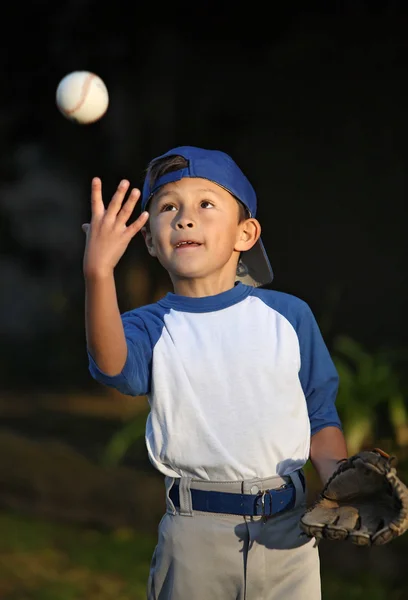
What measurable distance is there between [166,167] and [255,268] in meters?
0.48

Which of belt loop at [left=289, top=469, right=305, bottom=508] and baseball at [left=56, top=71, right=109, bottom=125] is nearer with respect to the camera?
belt loop at [left=289, top=469, right=305, bottom=508]

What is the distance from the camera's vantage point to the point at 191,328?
287 centimetres

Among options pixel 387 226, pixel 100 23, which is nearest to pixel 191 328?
pixel 387 226

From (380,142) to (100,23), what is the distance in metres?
2.78

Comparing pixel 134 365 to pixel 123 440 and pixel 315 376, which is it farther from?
pixel 123 440

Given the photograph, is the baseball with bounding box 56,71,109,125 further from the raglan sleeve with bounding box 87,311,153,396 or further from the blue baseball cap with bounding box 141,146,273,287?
the raglan sleeve with bounding box 87,311,153,396

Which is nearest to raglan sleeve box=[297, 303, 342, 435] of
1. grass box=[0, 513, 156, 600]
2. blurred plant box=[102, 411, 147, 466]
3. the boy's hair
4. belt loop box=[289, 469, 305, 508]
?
belt loop box=[289, 469, 305, 508]

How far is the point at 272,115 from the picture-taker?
29.6 feet

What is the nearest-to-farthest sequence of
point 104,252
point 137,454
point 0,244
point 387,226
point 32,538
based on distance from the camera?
1. point 104,252
2. point 32,538
3. point 137,454
4. point 387,226
5. point 0,244

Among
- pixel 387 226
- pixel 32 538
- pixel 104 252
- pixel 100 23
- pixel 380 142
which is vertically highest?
pixel 100 23

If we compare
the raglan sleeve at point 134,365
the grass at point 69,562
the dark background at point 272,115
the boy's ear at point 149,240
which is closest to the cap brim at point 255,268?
the boy's ear at point 149,240

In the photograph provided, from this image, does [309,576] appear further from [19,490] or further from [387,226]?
[387,226]

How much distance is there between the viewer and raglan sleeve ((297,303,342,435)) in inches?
116

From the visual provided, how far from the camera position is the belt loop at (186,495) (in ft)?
9.20
